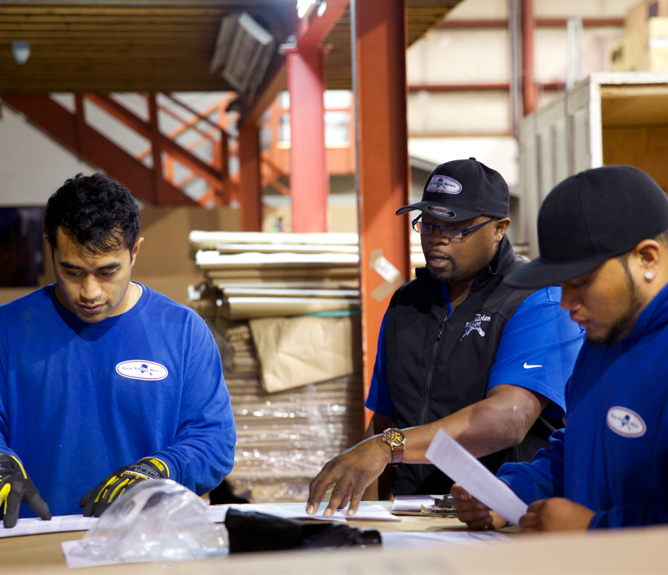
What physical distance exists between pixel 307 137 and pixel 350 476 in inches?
215

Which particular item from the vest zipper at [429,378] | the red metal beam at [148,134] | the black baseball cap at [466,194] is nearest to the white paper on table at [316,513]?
the vest zipper at [429,378]

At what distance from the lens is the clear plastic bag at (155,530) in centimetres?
146

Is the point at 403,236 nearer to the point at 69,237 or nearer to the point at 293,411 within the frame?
the point at 293,411

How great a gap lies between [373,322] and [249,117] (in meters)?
5.81

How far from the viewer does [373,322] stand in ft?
15.4

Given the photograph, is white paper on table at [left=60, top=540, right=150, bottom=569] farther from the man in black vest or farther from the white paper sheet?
the man in black vest

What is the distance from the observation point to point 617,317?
1.47m

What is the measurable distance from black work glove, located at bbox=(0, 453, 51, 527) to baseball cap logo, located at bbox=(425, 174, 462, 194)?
1649 millimetres

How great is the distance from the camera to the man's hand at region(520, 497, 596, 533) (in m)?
1.42

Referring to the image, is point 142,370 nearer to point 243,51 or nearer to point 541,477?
point 541,477

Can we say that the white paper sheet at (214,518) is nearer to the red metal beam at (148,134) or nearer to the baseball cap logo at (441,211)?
the baseball cap logo at (441,211)

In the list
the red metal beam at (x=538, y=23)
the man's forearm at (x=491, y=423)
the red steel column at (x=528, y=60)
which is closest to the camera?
the man's forearm at (x=491, y=423)

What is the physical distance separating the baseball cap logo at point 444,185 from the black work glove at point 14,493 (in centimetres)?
165

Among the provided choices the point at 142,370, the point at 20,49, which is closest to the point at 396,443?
the point at 142,370
